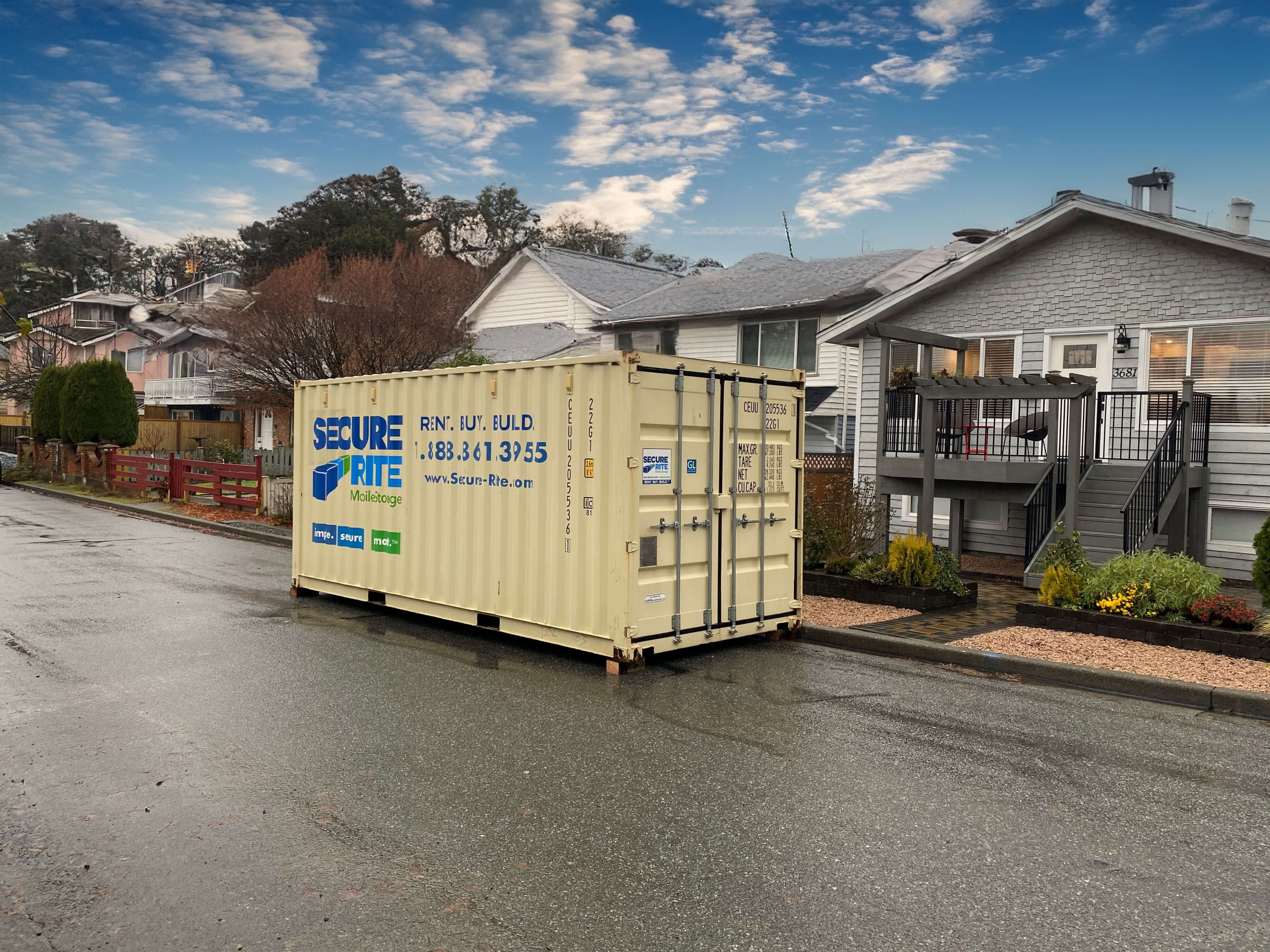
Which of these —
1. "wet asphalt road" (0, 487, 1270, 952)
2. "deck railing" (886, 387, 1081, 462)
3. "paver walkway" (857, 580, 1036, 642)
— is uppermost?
"deck railing" (886, 387, 1081, 462)

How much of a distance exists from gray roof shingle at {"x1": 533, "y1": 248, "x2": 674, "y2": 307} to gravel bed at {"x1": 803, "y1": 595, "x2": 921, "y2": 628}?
23.5m

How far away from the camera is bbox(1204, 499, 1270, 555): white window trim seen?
46.9 feet

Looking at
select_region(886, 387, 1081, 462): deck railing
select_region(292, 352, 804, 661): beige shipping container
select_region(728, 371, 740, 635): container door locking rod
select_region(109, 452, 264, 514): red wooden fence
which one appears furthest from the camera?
select_region(109, 452, 264, 514): red wooden fence

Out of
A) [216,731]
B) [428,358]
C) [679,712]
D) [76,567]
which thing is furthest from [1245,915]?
[428,358]

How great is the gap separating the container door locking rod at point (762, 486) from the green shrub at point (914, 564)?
2.66 meters

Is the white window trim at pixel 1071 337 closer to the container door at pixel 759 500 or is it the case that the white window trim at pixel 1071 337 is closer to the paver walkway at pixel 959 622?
the paver walkway at pixel 959 622

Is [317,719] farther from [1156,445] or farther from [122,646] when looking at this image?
[1156,445]

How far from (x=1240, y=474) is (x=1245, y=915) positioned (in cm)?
1204

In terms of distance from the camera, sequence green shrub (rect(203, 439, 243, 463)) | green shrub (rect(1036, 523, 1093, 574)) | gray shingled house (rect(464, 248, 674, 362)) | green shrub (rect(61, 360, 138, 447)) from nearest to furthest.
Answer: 1. green shrub (rect(1036, 523, 1093, 574))
2. green shrub (rect(203, 439, 243, 463))
3. green shrub (rect(61, 360, 138, 447))
4. gray shingled house (rect(464, 248, 674, 362))

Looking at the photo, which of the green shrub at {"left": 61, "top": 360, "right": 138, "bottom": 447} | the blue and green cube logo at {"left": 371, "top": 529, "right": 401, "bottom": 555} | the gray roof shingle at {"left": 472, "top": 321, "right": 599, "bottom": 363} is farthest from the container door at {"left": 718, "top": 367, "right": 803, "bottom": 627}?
the green shrub at {"left": 61, "top": 360, "right": 138, "bottom": 447}

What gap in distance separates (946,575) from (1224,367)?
6022 mm

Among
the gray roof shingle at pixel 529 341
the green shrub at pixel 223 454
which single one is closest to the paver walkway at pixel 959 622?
the gray roof shingle at pixel 529 341

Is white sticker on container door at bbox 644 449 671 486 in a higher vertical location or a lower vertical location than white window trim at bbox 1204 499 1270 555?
higher

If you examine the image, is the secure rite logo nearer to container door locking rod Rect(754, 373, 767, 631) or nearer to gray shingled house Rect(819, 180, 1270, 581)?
container door locking rod Rect(754, 373, 767, 631)
